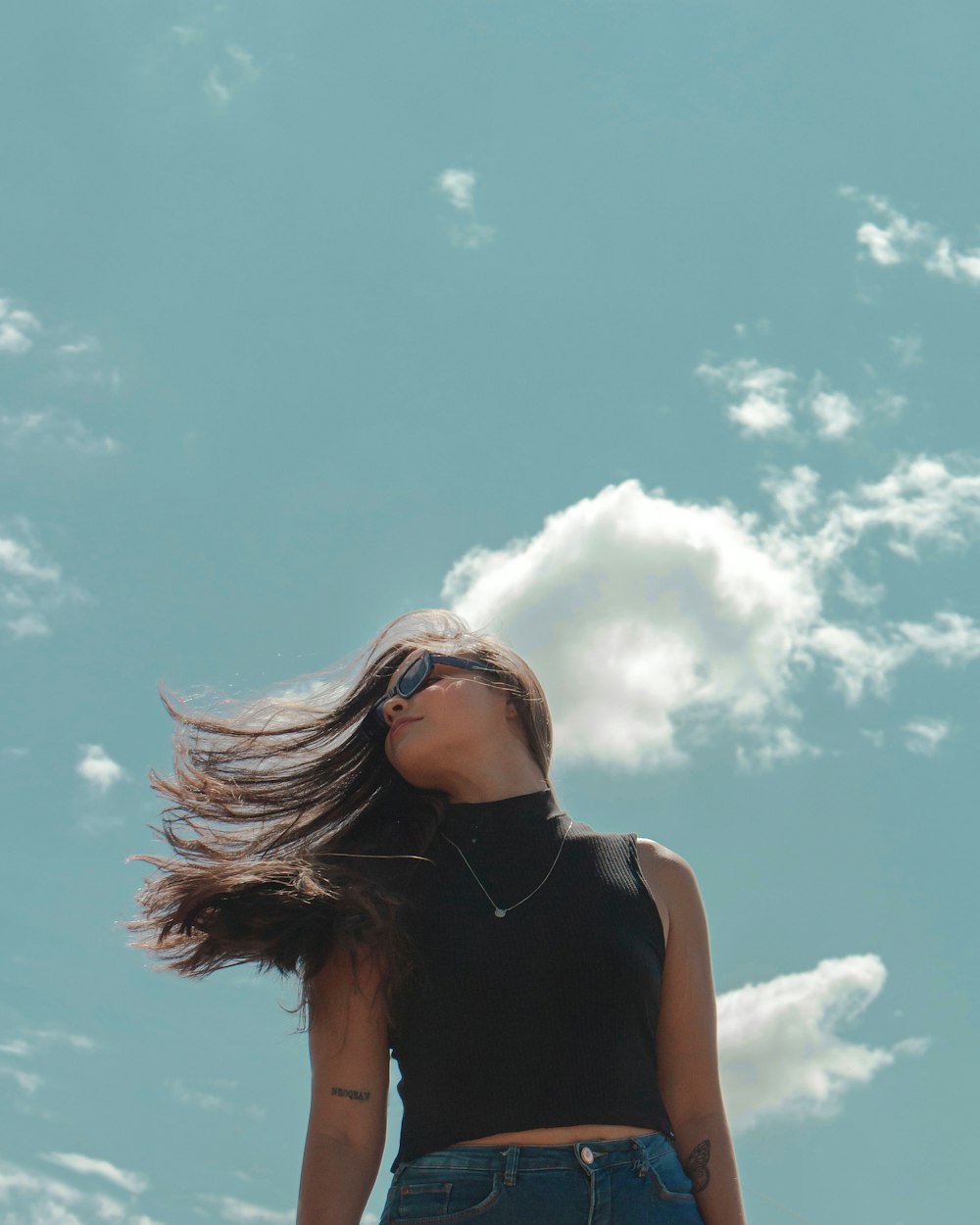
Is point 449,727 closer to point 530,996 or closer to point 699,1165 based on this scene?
point 530,996

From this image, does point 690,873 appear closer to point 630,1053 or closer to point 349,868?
point 630,1053

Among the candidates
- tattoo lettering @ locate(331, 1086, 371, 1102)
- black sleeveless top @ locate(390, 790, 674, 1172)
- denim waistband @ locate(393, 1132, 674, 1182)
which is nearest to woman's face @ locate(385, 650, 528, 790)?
black sleeveless top @ locate(390, 790, 674, 1172)

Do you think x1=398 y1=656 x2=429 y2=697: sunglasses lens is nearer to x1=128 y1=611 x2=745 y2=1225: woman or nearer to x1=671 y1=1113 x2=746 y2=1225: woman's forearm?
x1=128 y1=611 x2=745 y2=1225: woman

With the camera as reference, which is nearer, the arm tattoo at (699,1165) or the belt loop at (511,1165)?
the belt loop at (511,1165)

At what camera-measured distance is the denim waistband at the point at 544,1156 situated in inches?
176

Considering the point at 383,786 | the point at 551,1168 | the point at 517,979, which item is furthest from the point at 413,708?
the point at 551,1168

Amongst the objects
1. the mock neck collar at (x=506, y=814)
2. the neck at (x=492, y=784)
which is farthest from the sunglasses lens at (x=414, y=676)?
the mock neck collar at (x=506, y=814)

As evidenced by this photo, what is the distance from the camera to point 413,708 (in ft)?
20.4

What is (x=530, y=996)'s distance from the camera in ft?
16.1

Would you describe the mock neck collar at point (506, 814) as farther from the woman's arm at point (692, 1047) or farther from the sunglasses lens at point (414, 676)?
the sunglasses lens at point (414, 676)

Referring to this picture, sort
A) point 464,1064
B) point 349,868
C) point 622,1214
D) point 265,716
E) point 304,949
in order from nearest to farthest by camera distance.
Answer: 1. point 622,1214
2. point 464,1064
3. point 304,949
4. point 349,868
5. point 265,716

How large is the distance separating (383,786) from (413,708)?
519mm

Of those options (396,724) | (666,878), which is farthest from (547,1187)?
(396,724)

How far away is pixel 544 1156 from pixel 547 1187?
10cm
